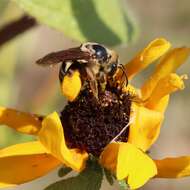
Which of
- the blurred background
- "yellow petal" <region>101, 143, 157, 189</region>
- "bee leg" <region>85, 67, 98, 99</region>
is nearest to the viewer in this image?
"yellow petal" <region>101, 143, 157, 189</region>

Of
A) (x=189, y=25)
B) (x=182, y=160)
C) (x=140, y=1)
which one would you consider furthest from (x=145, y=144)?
(x=140, y=1)

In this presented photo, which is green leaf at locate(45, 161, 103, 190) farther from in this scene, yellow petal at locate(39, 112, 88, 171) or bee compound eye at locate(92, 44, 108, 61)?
bee compound eye at locate(92, 44, 108, 61)

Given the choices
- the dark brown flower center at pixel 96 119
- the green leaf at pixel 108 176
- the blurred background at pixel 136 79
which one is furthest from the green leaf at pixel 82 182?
the blurred background at pixel 136 79

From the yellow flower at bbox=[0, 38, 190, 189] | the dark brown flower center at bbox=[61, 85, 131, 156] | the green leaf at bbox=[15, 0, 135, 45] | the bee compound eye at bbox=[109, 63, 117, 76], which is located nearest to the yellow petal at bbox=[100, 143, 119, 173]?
the yellow flower at bbox=[0, 38, 190, 189]

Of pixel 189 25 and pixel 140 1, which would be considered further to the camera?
pixel 140 1

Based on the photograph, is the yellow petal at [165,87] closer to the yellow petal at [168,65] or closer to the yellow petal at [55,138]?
the yellow petal at [168,65]

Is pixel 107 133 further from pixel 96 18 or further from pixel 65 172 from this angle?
pixel 96 18
